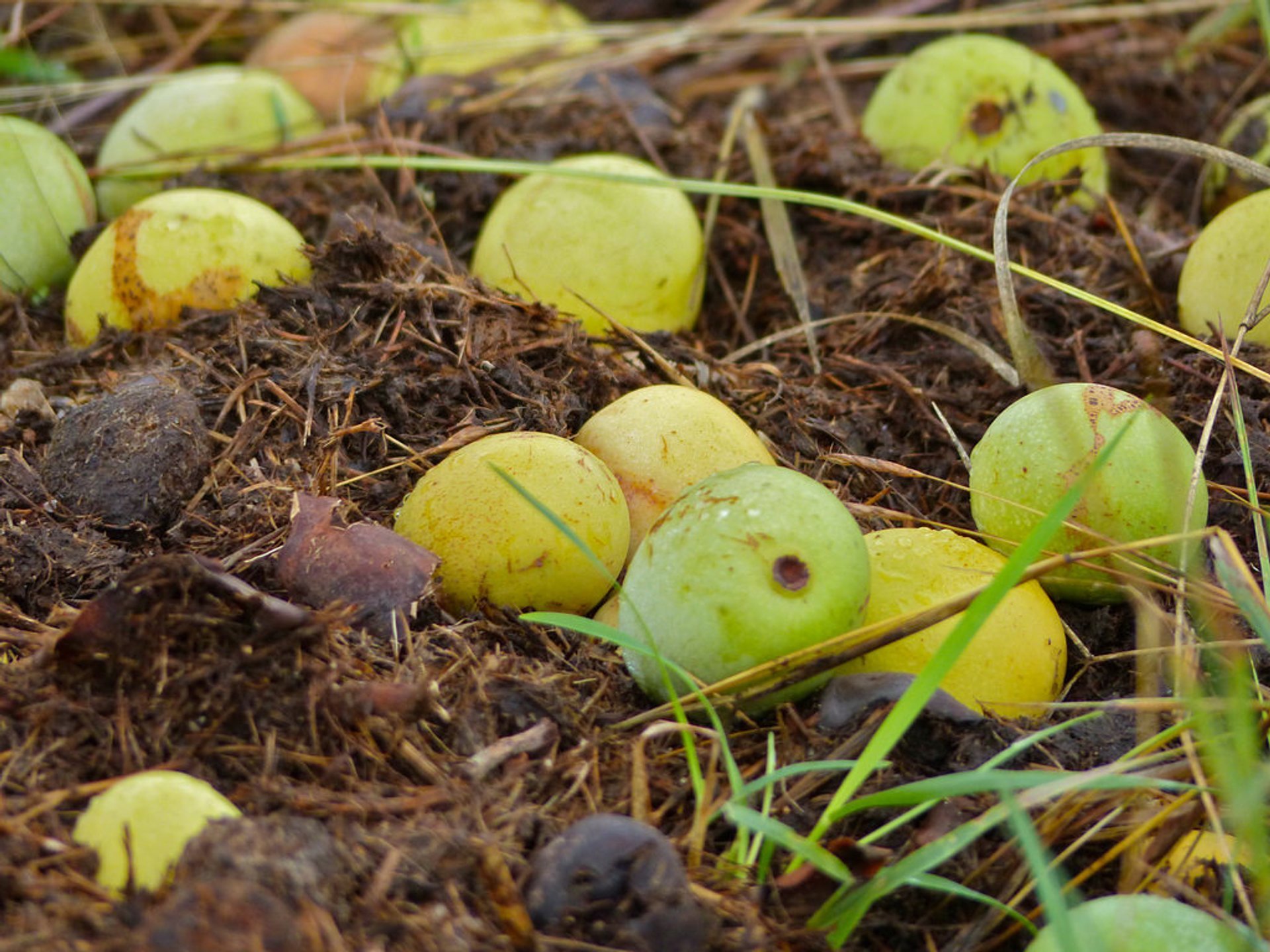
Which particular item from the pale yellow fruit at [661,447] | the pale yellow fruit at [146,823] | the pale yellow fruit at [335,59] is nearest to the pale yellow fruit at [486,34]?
the pale yellow fruit at [335,59]

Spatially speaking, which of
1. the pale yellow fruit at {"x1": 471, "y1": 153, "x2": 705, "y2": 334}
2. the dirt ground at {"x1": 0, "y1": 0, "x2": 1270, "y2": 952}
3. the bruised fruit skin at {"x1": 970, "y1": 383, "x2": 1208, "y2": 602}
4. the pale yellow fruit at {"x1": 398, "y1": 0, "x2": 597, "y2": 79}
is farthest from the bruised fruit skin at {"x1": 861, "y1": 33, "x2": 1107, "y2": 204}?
the bruised fruit skin at {"x1": 970, "y1": 383, "x2": 1208, "y2": 602}

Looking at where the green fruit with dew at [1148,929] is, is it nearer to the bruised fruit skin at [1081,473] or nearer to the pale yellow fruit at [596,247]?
the bruised fruit skin at [1081,473]

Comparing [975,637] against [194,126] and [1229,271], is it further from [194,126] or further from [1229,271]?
[194,126]

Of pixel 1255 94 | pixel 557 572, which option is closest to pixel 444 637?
pixel 557 572

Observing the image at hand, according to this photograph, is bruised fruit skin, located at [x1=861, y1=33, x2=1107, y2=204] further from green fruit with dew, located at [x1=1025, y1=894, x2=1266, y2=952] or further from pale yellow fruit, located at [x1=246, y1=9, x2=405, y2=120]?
green fruit with dew, located at [x1=1025, y1=894, x2=1266, y2=952]

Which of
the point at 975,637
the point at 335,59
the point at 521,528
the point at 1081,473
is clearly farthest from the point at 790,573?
the point at 335,59

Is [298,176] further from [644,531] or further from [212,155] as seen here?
[644,531]
